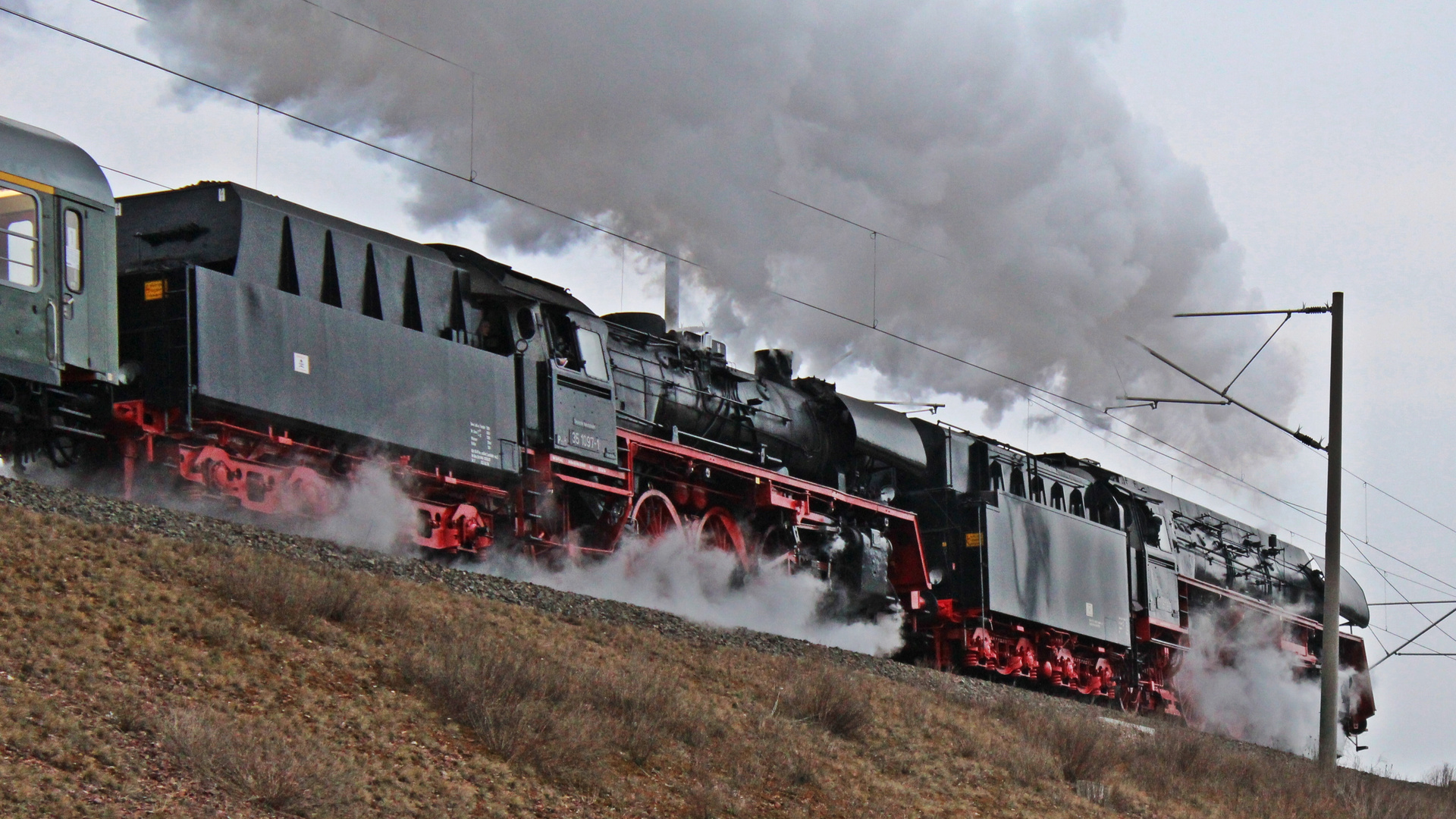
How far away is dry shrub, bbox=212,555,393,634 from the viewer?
32.1ft

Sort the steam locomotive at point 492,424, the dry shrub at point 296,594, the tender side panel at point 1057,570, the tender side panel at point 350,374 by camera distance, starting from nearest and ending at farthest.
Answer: the dry shrub at point 296,594, the steam locomotive at point 492,424, the tender side panel at point 350,374, the tender side panel at point 1057,570

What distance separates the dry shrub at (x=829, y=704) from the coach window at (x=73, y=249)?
6147 millimetres

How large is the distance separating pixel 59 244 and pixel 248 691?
187 inches

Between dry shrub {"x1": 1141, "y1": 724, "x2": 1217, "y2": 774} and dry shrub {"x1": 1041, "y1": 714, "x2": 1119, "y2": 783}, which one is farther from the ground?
dry shrub {"x1": 1041, "y1": 714, "x2": 1119, "y2": 783}

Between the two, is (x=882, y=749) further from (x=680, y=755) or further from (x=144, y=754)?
(x=144, y=754)

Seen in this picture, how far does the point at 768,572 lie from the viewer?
17.9 m

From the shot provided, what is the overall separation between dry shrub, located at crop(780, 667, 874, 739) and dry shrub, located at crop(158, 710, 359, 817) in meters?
4.84

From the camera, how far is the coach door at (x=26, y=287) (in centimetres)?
1129

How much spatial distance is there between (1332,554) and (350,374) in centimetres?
1030

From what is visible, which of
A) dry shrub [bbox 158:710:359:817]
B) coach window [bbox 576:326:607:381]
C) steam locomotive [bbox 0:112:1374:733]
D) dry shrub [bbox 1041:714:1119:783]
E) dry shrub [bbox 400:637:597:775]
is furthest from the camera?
coach window [bbox 576:326:607:381]

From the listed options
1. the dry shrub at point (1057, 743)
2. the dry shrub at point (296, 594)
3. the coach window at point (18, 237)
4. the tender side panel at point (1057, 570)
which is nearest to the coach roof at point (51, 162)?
the coach window at point (18, 237)

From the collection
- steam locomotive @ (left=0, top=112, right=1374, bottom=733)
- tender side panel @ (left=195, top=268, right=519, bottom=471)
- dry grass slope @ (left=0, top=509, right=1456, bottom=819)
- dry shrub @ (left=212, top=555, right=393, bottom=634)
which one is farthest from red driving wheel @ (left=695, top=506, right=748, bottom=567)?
dry shrub @ (left=212, top=555, right=393, bottom=634)

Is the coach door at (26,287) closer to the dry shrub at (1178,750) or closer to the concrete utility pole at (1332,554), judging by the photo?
the dry shrub at (1178,750)

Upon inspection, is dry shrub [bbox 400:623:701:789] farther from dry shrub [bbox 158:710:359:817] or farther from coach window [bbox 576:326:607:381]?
coach window [bbox 576:326:607:381]
